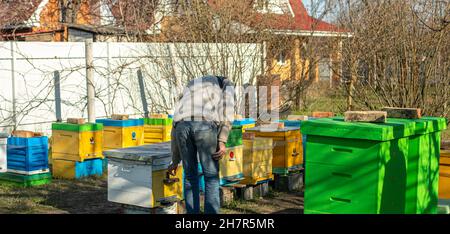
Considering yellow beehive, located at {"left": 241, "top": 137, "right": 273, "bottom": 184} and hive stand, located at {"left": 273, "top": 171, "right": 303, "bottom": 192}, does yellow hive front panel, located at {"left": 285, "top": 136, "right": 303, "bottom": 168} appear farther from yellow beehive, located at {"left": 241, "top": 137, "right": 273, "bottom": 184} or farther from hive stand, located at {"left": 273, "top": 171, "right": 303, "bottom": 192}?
yellow beehive, located at {"left": 241, "top": 137, "right": 273, "bottom": 184}

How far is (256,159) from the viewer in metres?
7.68

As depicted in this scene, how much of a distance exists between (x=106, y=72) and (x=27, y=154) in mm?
4840

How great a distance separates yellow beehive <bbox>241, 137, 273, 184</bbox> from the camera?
760 centimetres

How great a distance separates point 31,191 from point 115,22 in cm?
1405

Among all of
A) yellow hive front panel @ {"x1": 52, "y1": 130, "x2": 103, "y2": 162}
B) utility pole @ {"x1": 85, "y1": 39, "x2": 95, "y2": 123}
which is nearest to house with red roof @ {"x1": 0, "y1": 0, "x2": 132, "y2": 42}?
utility pole @ {"x1": 85, "y1": 39, "x2": 95, "y2": 123}

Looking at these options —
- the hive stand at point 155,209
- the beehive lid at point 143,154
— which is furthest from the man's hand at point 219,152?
the hive stand at point 155,209

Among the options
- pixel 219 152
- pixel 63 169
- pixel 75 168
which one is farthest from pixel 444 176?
pixel 63 169

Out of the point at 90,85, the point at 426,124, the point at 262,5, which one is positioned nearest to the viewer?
the point at 426,124

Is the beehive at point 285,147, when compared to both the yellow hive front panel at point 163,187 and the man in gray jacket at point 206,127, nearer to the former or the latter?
the yellow hive front panel at point 163,187

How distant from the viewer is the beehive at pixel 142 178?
6.18m

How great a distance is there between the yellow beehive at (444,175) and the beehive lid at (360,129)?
130 cm

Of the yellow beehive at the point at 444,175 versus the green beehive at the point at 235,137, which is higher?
the green beehive at the point at 235,137

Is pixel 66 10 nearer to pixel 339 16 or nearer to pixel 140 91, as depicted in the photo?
pixel 140 91

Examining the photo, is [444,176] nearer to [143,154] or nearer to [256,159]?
[256,159]
